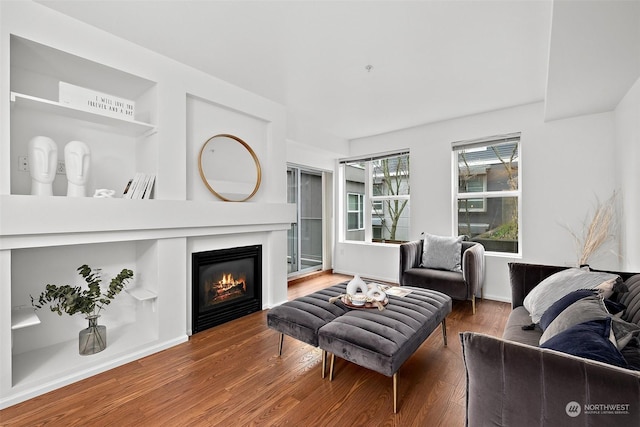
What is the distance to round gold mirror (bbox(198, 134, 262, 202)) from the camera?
2.92 meters

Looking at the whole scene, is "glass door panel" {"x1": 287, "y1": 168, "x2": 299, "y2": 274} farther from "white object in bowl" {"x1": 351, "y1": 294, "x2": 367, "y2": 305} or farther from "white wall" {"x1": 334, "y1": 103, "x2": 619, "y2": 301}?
"white object in bowl" {"x1": 351, "y1": 294, "x2": 367, "y2": 305}

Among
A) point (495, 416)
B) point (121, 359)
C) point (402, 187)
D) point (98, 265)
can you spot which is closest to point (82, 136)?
point (98, 265)

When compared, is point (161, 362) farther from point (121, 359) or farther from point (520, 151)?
point (520, 151)

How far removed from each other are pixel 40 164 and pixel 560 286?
361 centimetres

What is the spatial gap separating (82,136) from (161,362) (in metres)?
2.00

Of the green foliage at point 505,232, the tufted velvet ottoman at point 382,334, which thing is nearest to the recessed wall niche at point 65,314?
the tufted velvet ottoman at point 382,334

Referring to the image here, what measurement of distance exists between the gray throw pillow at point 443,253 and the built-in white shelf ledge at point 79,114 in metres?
3.45

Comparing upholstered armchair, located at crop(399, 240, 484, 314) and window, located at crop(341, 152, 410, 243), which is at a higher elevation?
window, located at crop(341, 152, 410, 243)

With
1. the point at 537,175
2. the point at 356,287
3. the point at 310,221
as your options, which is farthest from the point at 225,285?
the point at 537,175

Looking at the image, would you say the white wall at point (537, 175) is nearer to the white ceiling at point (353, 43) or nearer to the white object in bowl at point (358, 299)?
the white ceiling at point (353, 43)

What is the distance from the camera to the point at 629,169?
2576 mm

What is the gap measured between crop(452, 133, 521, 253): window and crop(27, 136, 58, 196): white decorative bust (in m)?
4.42

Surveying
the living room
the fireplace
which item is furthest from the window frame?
the fireplace

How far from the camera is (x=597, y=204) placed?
3.18 metres
